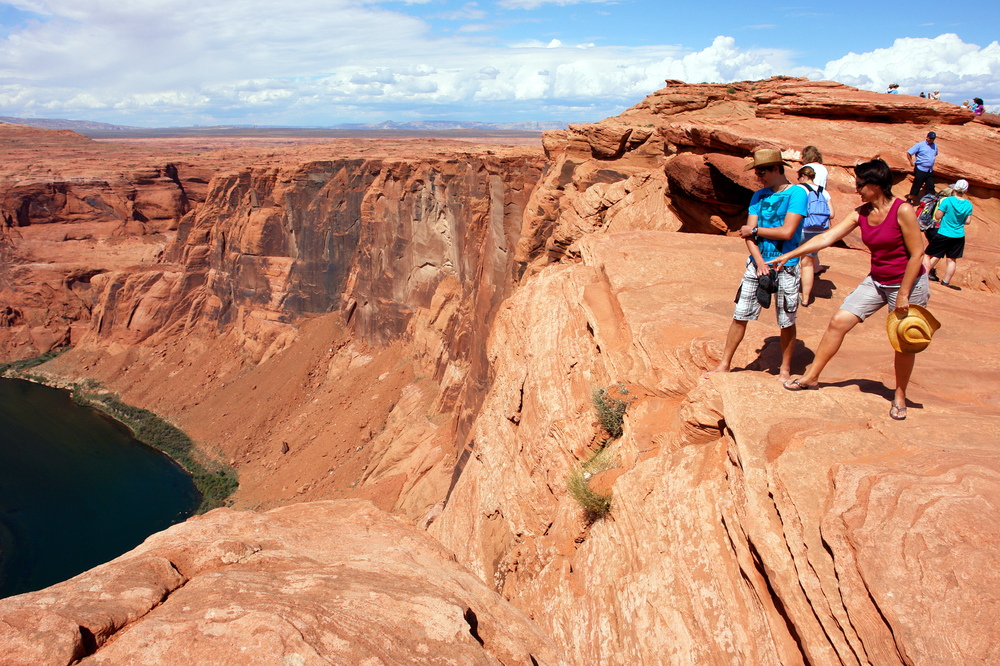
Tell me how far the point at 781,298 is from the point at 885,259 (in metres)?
0.93

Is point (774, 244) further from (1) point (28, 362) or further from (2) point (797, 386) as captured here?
(1) point (28, 362)

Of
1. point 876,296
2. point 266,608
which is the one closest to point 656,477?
point 876,296

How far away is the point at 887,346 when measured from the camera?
6.29 metres

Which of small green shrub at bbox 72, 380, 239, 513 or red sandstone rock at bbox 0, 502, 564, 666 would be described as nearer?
red sandstone rock at bbox 0, 502, 564, 666

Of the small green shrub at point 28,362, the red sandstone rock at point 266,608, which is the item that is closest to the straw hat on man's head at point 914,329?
the red sandstone rock at point 266,608

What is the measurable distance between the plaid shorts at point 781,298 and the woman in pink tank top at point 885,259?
57 cm

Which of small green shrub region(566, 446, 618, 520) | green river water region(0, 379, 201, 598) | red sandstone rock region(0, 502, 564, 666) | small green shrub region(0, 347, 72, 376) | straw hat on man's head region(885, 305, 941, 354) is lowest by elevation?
green river water region(0, 379, 201, 598)

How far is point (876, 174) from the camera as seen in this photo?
14.1 feet

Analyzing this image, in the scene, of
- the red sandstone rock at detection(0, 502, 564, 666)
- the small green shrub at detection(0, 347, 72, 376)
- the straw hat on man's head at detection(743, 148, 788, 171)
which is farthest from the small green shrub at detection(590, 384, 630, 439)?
the small green shrub at detection(0, 347, 72, 376)

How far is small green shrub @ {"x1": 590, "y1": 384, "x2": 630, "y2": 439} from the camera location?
21.8ft

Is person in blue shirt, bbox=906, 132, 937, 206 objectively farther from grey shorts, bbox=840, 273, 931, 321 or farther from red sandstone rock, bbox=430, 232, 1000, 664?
grey shorts, bbox=840, 273, 931, 321

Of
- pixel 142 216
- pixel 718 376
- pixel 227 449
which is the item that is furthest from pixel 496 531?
pixel 142 216

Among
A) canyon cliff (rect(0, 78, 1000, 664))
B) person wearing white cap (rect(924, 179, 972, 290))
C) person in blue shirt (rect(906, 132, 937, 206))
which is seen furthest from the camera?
person in blue shirt (rect(906, 132, 937, 206))

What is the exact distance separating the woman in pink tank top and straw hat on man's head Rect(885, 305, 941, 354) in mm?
54
